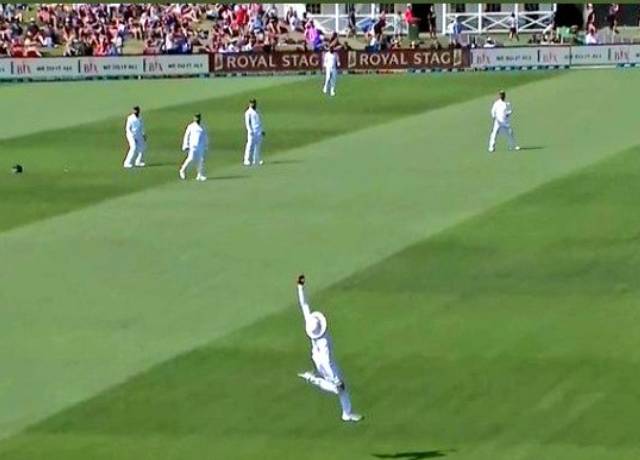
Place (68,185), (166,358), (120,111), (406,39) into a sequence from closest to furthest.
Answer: (166,358) < (68,185) < (120,111) < (406,39)

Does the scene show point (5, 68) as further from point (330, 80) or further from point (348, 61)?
point (330, 80)

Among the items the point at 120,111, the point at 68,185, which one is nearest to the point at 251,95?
the point at 120,111

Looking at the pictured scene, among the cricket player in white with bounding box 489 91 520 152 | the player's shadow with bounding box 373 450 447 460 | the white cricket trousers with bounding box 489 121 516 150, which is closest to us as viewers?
the player's shadow with bounding box 373 450 447 460

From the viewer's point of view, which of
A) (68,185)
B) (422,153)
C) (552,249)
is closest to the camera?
(552,249)

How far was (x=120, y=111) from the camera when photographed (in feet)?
183

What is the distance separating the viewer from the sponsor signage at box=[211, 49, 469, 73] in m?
66.6

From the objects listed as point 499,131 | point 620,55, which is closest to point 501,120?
point 499,131

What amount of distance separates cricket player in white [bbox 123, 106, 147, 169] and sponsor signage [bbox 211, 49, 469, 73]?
24.3m

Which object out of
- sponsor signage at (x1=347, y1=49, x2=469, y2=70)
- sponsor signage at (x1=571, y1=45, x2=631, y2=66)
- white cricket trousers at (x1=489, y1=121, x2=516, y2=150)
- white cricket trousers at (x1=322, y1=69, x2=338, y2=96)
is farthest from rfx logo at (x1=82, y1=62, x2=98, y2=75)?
white cricket trousers at (x1=489, y1=121, x2=516, y2=150)

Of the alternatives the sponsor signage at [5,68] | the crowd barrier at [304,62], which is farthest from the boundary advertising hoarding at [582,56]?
the sponsor signage at [5,68]

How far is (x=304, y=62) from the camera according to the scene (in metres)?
67.3

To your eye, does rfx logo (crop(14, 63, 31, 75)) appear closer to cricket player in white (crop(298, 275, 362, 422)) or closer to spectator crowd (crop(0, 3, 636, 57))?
spectator crowd (crop(0, 3, 636, 57))

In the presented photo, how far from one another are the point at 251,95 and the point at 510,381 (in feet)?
124

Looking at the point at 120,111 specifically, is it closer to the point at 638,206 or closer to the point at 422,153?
the point at 422,153
